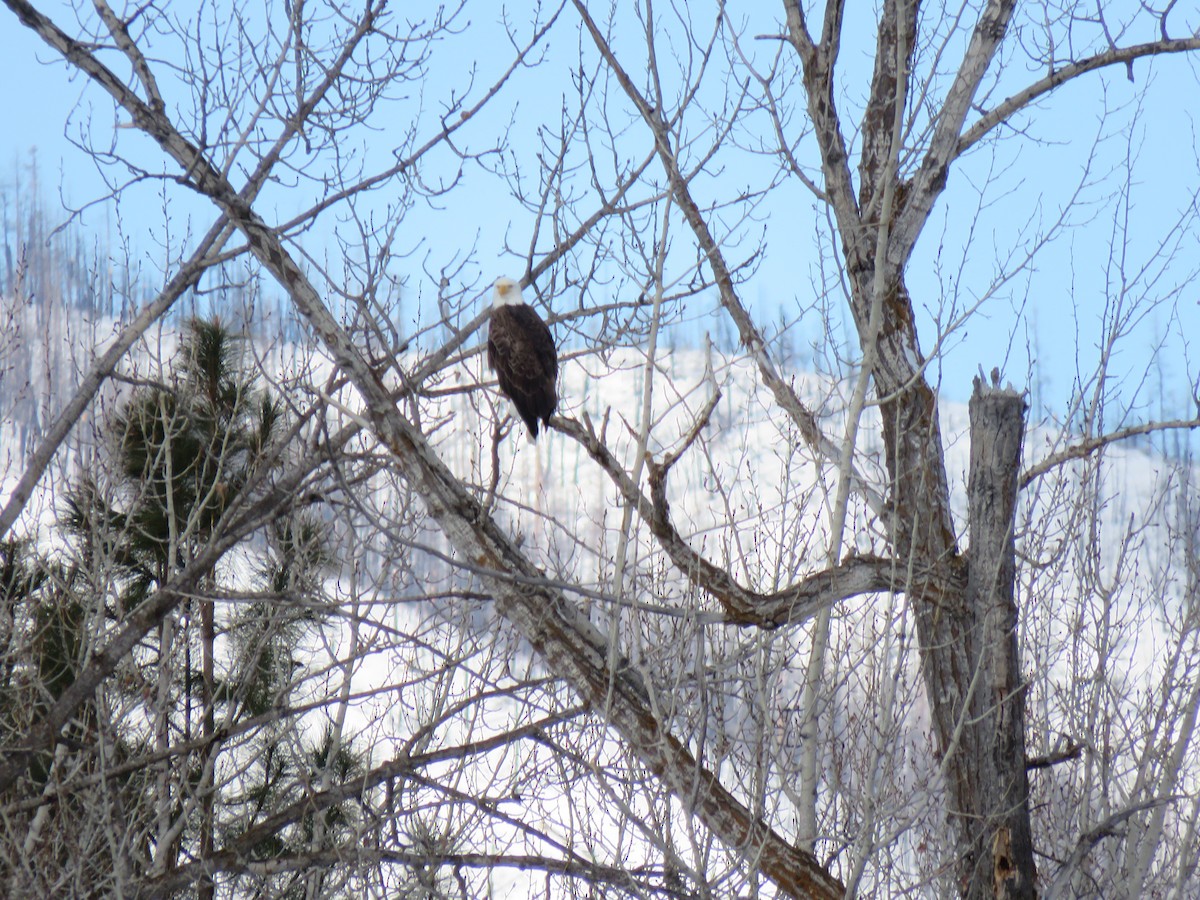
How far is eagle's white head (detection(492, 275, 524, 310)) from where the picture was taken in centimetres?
658

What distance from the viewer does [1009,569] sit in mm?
5023

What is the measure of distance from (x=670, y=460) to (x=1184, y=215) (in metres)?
3.98

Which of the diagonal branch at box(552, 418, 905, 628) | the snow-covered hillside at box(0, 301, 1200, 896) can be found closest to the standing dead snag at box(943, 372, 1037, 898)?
the snow-covered hillside at box(0, 301, 1200, 896)

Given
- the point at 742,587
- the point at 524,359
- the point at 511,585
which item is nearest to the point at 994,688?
the point at 742,587

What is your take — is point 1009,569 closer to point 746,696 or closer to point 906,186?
point 746,696

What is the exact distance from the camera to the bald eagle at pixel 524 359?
20.1 feet

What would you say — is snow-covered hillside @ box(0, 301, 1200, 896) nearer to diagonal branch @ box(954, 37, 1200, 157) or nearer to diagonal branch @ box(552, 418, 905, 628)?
diagonal branch @ box(552, 418, 905, 628)

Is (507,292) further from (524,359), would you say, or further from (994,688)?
(994,688)

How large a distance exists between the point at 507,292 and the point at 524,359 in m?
0.60

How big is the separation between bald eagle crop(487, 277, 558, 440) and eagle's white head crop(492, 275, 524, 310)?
0.13 meters

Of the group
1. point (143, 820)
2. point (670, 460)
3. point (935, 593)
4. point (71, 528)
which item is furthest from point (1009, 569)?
point (71, 528)

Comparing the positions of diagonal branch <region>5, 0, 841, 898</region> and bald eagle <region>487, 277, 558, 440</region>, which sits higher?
bald eagle <region>487, 277, 558, 440</region>

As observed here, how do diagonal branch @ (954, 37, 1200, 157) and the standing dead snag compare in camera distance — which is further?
diagonal branch @ (954, 37, 1200, 157)

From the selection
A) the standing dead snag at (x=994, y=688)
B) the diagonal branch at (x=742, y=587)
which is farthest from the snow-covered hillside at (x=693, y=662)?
the standing dead snag at (x=994, y=688)
